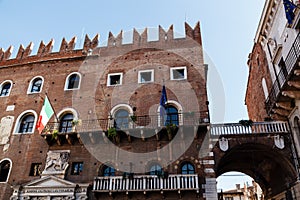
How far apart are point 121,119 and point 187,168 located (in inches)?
206

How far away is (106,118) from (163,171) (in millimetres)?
5178

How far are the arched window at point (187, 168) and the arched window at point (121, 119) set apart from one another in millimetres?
4258

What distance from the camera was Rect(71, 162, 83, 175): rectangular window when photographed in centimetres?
1563

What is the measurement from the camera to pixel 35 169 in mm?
16156

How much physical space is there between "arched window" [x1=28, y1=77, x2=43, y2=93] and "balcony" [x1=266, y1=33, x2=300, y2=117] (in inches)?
634

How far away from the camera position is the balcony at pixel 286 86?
1297 centimetres

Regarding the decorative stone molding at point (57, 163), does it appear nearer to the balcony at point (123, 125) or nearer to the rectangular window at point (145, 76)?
the balcony at point (123, 125)

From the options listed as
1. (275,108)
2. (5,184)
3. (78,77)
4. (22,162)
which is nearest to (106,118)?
(78,77)

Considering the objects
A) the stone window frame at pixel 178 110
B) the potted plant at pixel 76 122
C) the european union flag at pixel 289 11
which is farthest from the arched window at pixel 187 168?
the european union flag at pixel 289 11

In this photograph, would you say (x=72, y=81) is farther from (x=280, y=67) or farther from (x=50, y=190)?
(x=280, y=67)

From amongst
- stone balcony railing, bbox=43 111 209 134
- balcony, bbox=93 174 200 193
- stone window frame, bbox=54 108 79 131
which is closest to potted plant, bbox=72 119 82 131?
stone balcony railing, bbox=43 111 209 134

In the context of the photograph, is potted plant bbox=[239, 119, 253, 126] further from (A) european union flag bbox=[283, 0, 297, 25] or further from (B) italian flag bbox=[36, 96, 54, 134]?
(B) italian flag bbox=[36, 96, 54, 134]

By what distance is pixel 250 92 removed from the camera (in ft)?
81.4

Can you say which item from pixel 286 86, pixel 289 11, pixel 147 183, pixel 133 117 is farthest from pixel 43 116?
pixel 289 11
